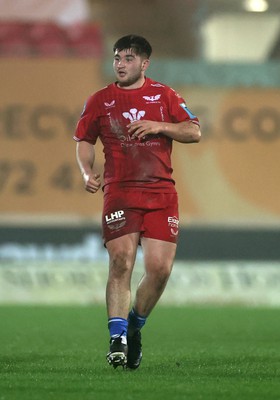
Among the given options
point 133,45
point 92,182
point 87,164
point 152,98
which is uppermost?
point 133,45

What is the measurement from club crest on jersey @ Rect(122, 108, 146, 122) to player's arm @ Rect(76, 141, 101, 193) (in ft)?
1.16

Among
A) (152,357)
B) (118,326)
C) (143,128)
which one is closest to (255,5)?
(152,357)

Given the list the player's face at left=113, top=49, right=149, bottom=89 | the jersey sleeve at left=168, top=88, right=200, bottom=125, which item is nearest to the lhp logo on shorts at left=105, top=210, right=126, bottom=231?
the jersey sleeve at left=168, top=88, right=200, bottom=125

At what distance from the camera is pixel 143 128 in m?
8.01

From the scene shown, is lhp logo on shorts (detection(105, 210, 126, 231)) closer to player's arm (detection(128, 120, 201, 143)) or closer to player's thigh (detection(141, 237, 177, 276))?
player's thigh (detection(141, 237, 177, 276))

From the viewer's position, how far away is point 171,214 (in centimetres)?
827

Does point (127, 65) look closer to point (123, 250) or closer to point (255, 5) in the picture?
point (123, 250)

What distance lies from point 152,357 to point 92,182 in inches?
67.3

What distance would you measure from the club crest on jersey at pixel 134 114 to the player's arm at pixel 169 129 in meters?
0.13

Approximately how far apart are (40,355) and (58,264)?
7.89 meters

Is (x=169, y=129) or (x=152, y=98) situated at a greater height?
(x=152, y=98)

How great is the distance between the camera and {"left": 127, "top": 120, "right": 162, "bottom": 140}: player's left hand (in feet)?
26.3

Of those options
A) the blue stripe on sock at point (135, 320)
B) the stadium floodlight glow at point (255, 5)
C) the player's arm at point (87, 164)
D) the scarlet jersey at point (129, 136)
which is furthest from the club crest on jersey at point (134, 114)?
the stadium floodlight glow at point (255, 5)

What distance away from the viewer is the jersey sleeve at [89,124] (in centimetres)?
834
